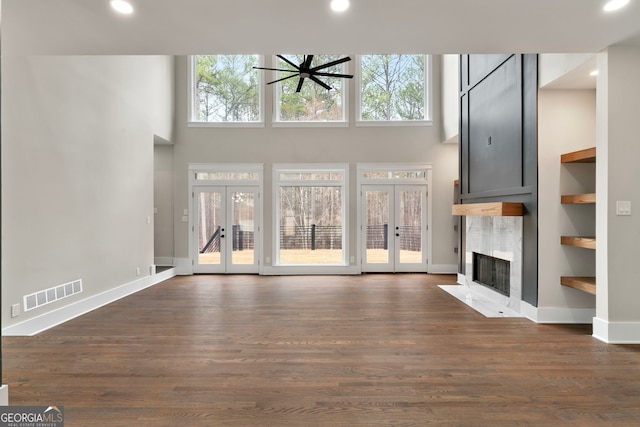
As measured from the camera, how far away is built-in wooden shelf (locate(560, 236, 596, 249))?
3.62m

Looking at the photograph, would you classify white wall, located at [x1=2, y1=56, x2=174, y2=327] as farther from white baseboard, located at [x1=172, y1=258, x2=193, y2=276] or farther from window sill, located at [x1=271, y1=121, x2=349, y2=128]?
window sill, located at [x1=271, y1=121, x2=349, y2=128]

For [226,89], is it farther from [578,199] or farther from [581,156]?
[578,199]

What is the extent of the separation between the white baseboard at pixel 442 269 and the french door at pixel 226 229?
3.67 metres

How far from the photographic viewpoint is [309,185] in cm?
778

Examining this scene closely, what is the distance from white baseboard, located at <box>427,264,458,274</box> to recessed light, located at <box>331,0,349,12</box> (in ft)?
19.9

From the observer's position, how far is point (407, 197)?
307 inches

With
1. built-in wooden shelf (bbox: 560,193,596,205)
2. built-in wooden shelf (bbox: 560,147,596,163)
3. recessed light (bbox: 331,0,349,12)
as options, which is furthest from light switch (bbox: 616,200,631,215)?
recessed light (bbox: 331,0,349,12)

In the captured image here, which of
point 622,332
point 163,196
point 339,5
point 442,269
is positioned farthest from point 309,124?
point 622,332

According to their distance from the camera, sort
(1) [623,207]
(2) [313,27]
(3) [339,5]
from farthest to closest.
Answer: (1) [623,207] < (2) [313,27] < (3) [339,5]

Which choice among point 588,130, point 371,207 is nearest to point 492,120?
point 588,130

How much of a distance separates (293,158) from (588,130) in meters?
5.08

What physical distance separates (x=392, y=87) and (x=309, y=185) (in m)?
2.77

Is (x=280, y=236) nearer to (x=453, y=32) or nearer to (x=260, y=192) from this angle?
(x=260, y=192)

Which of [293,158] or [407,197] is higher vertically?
[293,158]
